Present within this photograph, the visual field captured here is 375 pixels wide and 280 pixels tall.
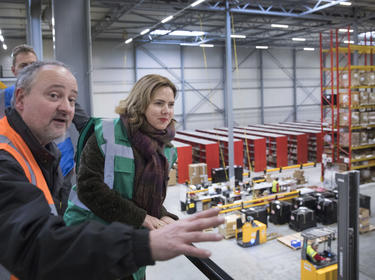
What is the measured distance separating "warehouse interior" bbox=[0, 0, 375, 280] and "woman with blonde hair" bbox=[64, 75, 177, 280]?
1.97 metres

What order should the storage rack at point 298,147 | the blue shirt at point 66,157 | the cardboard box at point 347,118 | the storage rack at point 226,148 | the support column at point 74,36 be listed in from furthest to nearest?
1. the storage rack at point 298,147
2. the storage rack at point 226,148
3. the cardboard box at point 347,118
4. the support column at point 74,36
5. the blue shirt at point 66,157

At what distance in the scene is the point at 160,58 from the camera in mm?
20891

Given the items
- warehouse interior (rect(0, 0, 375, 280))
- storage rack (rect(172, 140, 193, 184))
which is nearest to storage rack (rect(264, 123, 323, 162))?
warehouse interior (rect(0, 0, 375, 280))

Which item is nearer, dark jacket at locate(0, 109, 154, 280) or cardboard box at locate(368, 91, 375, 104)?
dark jacket at locate(0, 109, 154, 280)

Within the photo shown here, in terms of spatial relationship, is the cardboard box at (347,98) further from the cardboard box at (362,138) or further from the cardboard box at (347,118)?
the cardboard box at (362,138)

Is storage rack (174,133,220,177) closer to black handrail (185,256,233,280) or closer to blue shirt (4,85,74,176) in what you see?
blue shirt (4,85,74,176)

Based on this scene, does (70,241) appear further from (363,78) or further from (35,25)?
(363,78)

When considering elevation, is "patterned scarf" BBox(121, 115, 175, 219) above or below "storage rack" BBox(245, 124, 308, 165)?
above

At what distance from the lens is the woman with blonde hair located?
5.10ft

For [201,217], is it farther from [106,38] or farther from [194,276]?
[106,38]

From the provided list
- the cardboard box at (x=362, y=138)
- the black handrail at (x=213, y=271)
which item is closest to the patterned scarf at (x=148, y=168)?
the black handrail at (x=213, y=271)

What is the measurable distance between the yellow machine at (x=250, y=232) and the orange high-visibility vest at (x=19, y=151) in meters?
6.75

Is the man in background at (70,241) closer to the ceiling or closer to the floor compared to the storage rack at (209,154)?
closer to the ceiling

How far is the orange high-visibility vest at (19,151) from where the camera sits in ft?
3.29
